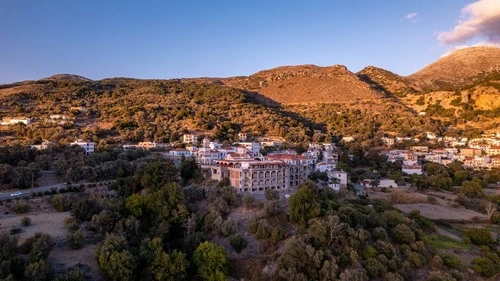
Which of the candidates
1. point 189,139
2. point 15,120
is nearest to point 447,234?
point 189,139

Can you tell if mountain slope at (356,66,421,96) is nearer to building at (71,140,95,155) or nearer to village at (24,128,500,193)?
village at (24,128,500,193)

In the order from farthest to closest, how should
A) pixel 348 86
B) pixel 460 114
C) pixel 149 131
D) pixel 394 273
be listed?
1. pixel 348 86
2. pixel 460 114
3. pixel 149 131
4. pixel 394 273

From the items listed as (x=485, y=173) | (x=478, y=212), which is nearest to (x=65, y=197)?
(x=478, y=212)

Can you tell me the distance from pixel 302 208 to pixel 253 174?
7.67 m

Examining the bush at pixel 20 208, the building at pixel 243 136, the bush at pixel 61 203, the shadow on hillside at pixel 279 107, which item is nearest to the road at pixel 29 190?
the bush at pixel 20 208

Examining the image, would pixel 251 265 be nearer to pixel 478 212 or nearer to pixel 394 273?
pixel 394 273

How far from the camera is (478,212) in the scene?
38.0 meters

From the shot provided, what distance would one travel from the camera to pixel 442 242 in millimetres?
29500

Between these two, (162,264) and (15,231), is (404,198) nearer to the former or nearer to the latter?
(162,264)

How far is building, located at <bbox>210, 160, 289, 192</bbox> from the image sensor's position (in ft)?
108

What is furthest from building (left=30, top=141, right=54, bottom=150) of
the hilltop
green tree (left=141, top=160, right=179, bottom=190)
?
green tree (left=141, top=160, right=179, bottom=190)

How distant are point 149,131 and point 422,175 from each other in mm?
35738

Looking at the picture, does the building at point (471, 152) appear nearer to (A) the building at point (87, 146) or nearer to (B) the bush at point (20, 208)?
(A) the building at point (87, 146)

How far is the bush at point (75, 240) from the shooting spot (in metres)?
23.6
